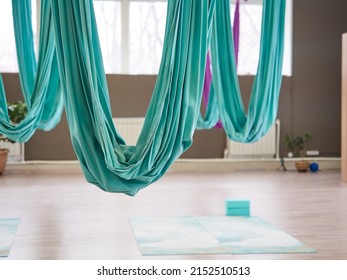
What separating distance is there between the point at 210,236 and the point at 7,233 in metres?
1.54

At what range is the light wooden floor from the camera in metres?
4.82

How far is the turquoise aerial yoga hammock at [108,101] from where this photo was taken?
12.9 feet

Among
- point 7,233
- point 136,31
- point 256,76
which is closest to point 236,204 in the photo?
point 256,76

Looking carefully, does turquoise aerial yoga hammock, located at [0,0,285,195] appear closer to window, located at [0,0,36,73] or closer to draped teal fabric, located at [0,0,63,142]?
draped teal fabric, located at [0,0,63,142]

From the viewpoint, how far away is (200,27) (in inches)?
158

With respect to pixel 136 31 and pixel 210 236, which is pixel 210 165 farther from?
pixel 210 236

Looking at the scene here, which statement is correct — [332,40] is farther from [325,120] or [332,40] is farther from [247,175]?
[247,175]

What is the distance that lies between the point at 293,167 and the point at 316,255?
16.2ft

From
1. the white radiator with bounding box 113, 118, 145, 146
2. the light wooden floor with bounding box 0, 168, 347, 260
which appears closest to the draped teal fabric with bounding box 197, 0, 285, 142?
the light wooden floor with bounding box 0, 168, 347, 260

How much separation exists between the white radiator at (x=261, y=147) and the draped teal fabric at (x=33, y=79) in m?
3.99

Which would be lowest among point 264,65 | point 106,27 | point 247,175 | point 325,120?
point 247,175

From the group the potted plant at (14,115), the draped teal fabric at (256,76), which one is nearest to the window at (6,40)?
the potted plant at (14,115)

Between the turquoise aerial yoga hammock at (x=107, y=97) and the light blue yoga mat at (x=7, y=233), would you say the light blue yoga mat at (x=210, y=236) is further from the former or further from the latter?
the light blue yoga mat at (x=7, y=233)

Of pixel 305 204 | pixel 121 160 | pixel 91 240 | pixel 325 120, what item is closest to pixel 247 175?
pixel 325 120
